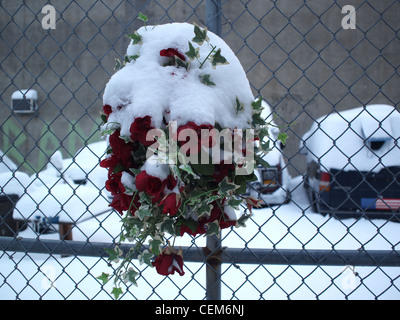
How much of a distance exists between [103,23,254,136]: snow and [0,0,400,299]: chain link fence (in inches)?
5.7

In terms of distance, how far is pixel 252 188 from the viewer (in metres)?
1.15

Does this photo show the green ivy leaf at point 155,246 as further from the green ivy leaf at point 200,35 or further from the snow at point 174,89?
the green ivy leaf at point 200,35

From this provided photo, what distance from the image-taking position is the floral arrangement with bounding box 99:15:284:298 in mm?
726

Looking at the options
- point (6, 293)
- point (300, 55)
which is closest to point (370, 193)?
point (6, 293)

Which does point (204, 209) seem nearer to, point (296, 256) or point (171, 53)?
point (171, 53)

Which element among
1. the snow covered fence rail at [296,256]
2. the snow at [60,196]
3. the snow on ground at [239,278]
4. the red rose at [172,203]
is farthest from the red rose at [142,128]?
the snow at [60,196]

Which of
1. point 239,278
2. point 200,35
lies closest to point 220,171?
point 200,35

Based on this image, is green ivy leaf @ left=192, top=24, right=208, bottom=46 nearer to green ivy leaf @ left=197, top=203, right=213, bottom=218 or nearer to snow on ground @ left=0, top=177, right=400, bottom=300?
green ivy leaf @ left=197, top=203, right=213, bottom=218

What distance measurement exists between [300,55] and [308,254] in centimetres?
582

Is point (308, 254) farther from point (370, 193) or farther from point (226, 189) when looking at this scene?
point (370, 193)

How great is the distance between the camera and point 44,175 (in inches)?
161

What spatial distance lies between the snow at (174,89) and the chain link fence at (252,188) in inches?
5.7

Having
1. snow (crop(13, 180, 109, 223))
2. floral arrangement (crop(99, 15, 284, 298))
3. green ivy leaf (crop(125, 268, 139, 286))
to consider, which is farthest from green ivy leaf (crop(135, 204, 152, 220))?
snow (crop(13, 180, 109, 223))

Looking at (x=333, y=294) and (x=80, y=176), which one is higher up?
(x=80, y=176)
